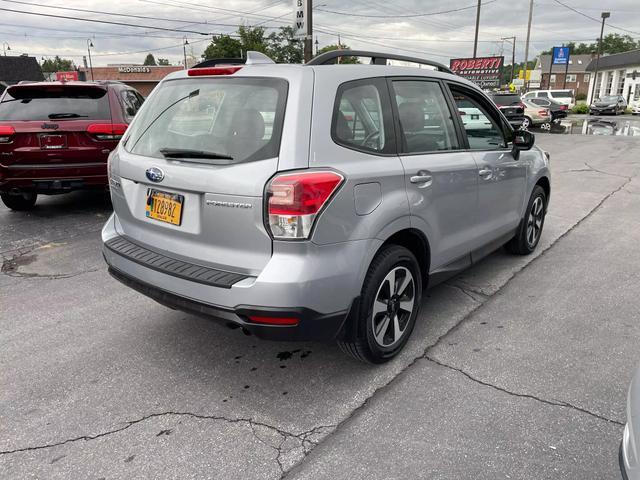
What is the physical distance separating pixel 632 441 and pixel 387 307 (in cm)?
154

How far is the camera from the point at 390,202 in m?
2.86

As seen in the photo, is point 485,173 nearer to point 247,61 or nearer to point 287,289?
point 247,61

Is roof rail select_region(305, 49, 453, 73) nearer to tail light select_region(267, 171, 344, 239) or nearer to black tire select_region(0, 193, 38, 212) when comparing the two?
tail light select_region(267, 171, 344, 239)

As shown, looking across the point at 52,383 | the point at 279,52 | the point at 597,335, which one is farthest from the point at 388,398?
the point at 279,52

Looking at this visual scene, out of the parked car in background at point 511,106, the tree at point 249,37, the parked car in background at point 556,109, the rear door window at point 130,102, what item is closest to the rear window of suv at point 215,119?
the rear door window at point 130,102

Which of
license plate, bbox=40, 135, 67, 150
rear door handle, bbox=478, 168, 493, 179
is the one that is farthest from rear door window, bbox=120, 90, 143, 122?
rear door handle, bbox=478, 168, 493, 179

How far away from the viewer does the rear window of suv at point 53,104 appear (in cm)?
617

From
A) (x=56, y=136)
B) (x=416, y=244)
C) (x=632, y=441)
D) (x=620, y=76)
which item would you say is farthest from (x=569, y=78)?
(x=632, y=441)

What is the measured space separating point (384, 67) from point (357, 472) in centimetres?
232

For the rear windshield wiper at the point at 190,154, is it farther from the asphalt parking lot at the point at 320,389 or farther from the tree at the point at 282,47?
the tree at the point at 282,47

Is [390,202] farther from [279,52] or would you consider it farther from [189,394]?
[279,52]

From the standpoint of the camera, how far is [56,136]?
6.10m

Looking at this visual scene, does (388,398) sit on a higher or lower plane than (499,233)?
lower

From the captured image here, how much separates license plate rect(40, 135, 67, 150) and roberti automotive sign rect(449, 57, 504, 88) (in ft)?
100
